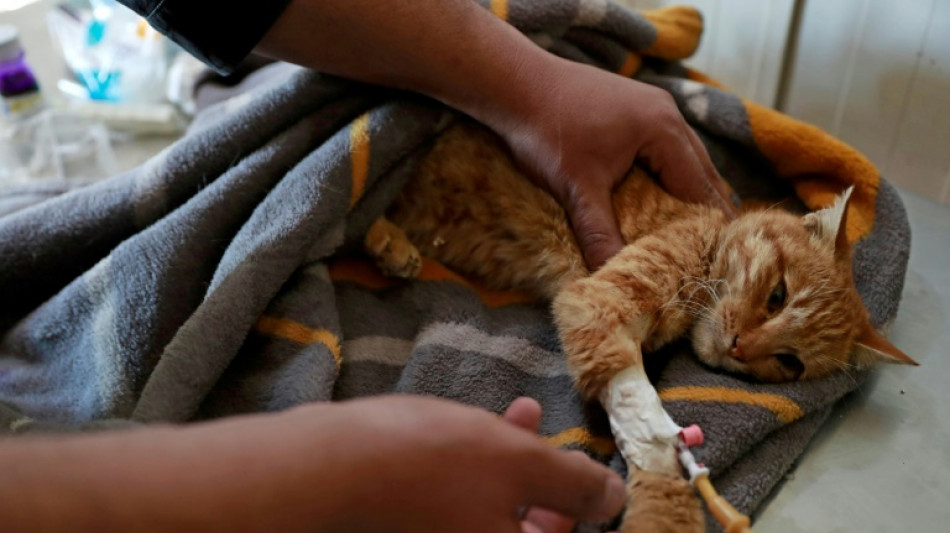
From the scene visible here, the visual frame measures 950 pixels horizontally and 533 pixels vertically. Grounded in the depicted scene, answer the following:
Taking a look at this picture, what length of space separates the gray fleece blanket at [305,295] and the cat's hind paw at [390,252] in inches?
1.0

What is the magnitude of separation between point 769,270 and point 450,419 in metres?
0.80

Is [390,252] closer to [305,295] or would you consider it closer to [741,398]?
[305,295]

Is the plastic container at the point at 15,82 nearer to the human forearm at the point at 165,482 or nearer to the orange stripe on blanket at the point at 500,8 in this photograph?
the orange stripe on blanket at the point at 500,8

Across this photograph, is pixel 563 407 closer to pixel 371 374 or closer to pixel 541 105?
pixel 371 374

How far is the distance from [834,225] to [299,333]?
854mm

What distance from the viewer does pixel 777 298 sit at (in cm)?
120

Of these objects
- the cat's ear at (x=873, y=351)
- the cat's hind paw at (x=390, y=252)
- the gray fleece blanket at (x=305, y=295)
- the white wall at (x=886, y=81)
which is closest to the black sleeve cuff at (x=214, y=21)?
the gray fleece blanket at (x=305, y=295)

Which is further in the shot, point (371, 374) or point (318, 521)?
point (371, 374)

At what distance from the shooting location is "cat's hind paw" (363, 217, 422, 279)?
129cm

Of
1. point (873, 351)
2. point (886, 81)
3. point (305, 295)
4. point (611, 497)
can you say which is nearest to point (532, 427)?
point (611, 497)

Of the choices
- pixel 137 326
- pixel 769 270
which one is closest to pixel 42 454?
pixel 137 326

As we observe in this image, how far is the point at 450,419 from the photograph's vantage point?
567 millimetres

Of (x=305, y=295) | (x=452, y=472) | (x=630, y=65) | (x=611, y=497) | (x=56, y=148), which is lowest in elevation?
(x=56, y=148)

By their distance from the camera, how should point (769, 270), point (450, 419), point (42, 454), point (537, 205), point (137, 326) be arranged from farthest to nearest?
point (537, 205) → point (769, 270) → point (137, 326) → point (450, 419) → point (42, 454)
